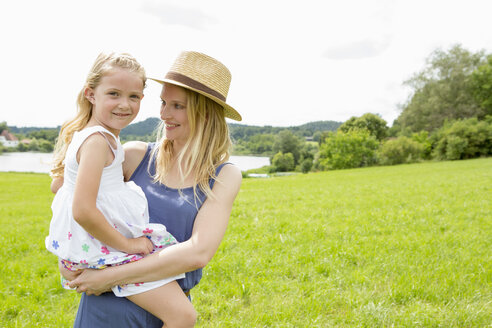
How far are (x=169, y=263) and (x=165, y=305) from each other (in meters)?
0.24

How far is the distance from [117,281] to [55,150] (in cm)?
101

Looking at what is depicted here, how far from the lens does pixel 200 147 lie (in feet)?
7.12

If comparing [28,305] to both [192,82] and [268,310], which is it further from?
[192,82]

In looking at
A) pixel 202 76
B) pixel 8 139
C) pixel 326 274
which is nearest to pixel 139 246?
pixel 202 76

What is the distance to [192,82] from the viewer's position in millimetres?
2121

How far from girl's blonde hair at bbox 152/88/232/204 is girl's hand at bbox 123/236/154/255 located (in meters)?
0.37

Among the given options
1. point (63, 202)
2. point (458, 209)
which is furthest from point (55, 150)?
point (458, 209)

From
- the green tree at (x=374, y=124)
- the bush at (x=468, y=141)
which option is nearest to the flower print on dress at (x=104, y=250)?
the bush at (x=468, y=141)

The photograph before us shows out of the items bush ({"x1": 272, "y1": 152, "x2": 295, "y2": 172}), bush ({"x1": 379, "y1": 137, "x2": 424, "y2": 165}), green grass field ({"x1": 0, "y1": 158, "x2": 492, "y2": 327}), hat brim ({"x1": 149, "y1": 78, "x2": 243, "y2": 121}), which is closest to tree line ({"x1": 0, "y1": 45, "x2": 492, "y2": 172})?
bush ({"x1": 379, "y1": 137, "x2": 424, "y2": 165})

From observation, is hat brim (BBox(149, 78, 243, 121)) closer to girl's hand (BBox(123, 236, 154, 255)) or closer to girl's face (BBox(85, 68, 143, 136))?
girl's face (BBox(85, 68, 143, 136))

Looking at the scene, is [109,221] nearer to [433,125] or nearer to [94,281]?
[94,281]

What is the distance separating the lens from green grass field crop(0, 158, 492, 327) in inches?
149

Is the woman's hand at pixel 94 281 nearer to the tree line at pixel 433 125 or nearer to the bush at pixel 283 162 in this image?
the tree line at pixel 433 125

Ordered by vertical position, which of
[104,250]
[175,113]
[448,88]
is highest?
[448,88]
